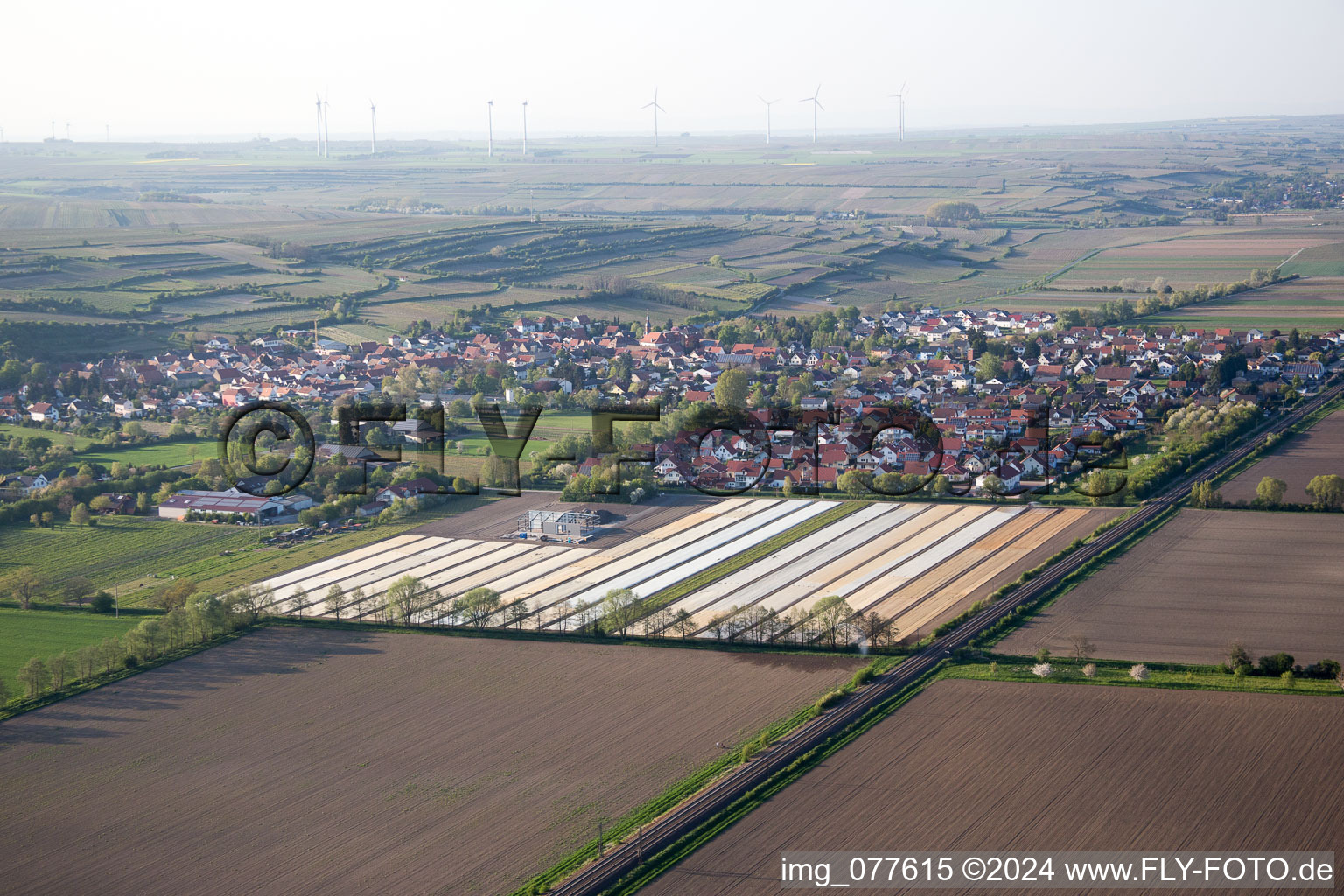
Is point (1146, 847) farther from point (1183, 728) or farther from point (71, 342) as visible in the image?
point (71, 342)

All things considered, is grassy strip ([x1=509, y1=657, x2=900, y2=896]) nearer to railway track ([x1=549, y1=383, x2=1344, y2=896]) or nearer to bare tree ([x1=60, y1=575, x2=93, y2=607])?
railway track ([x1=549, y1=383, x2=1344, y2=896])

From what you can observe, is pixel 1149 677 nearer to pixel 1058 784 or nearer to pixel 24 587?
pixel 1058 784

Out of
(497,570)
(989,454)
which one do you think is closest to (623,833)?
(497,570)

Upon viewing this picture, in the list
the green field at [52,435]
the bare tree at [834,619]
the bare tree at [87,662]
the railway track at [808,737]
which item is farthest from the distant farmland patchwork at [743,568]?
the green field at [52,435]

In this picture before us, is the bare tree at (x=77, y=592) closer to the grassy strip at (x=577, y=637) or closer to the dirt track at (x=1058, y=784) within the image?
the grassy strip at (x=577, y=637)

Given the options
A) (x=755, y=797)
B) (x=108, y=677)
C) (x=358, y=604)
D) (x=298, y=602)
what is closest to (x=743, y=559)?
(x=358, y=604)

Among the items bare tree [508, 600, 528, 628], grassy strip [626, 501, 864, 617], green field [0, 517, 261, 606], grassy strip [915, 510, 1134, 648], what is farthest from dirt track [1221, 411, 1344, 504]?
green field [0, 517, 261, 606]
